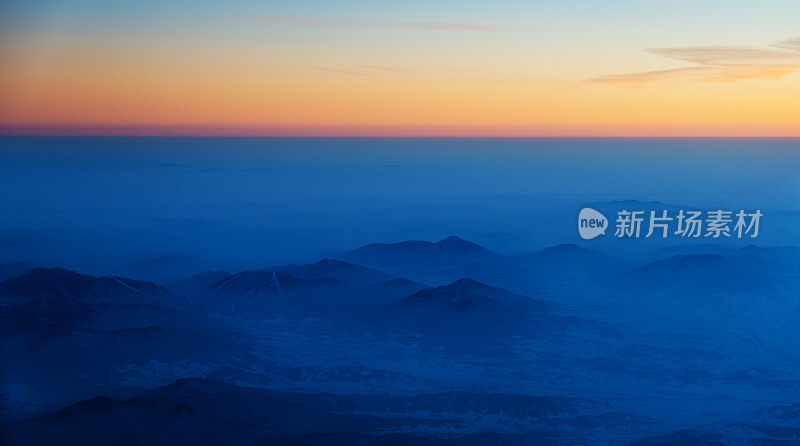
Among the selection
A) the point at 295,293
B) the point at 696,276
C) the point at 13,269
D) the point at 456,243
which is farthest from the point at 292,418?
the point at 696,276

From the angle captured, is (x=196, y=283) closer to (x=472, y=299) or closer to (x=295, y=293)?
(x=295, y=293)

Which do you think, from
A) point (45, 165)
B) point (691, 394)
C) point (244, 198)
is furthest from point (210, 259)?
point (691, 394)

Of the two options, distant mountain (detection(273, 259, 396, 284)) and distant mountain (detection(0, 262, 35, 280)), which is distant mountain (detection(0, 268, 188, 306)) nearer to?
distant mountain (detection(0, 262, 35, 280))

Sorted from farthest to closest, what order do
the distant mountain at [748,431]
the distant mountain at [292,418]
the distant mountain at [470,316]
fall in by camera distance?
the distant mountain at [470,316]
the distant mountain at [748,431]
the distant mountain at [292,418]

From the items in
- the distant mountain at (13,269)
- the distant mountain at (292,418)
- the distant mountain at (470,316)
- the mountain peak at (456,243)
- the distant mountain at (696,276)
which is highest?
the mountain peak at (456,243)

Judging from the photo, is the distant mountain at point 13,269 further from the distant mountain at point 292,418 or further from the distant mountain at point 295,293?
the distant mountain at point 295,293

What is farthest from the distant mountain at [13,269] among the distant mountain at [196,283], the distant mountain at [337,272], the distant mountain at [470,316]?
the distant mountain at [470,316]

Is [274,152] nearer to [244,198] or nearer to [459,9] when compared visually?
[244,198]

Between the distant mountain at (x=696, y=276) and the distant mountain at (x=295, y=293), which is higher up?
the distant mountain at (x=696, y=276)
